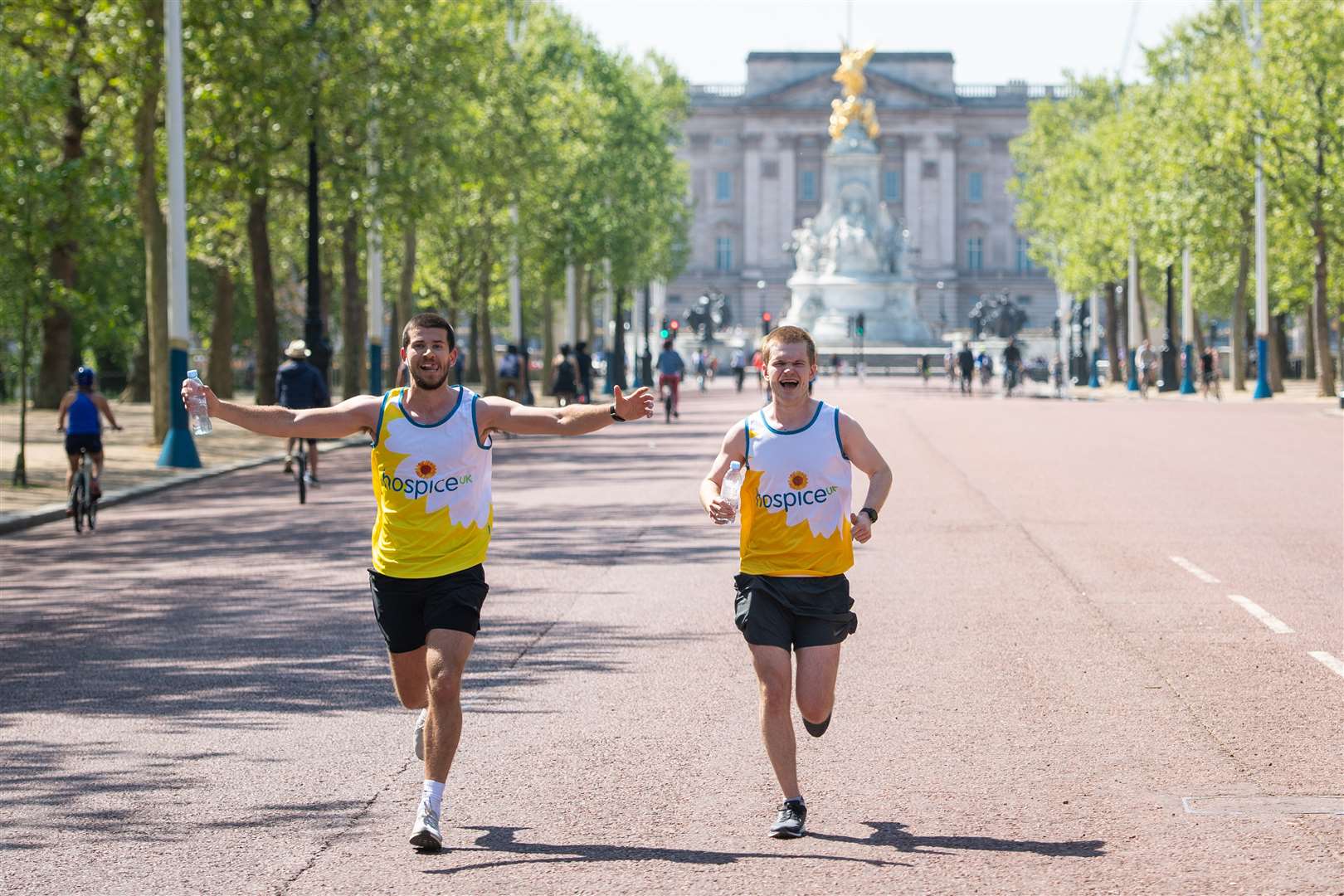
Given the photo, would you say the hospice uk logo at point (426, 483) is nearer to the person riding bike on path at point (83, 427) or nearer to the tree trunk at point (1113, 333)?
the person riding bike on path at point (83, 427)

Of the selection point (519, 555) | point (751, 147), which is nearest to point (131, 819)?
point (519, 555)

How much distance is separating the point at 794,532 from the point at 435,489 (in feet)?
3.95

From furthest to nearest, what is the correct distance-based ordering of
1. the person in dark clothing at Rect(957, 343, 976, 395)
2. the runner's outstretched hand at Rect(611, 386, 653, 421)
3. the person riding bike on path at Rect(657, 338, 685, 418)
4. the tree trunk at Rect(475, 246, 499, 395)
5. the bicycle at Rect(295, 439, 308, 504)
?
the person in dark clothing at Rect(957, 343, 976, 395) → the tree trunk at Rect(475, 246, 499, 395) → the person riding bike on path at Rect(657, 338, 685, 418) → the bicycle at Rect(295, 439, 308, 504) → the runner's outstretched hand at Rect(611, 386, 653, 421)

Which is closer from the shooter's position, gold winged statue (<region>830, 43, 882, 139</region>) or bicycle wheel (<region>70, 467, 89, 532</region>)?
bicycle wheel (<region>70, 467, 89, 532</region>)

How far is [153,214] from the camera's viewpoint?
36.1m

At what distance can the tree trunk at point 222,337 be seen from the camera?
50375mm

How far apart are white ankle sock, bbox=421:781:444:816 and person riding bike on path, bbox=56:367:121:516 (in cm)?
1448

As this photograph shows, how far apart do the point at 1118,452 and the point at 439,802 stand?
26180 millimetres

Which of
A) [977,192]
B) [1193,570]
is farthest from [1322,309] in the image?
[977,192]

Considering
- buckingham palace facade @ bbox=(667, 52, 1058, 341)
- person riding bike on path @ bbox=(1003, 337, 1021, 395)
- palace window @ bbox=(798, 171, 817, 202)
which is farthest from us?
palace window @ bbox=(798, 171, 817, 202)

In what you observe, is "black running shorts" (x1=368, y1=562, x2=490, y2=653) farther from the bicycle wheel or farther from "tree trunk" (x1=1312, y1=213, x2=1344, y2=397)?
"tree trunk" (x1=1312, y1=213, x2=1344, y2=397)

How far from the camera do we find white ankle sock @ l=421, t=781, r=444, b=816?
7.08m

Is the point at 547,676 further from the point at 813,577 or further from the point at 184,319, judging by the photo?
the point at 184,319

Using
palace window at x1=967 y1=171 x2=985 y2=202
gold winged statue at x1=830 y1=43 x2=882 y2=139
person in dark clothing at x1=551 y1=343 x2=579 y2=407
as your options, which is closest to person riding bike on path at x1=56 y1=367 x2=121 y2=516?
person in dark clothing at x1=551 y1=343 x2=579 y2=407
